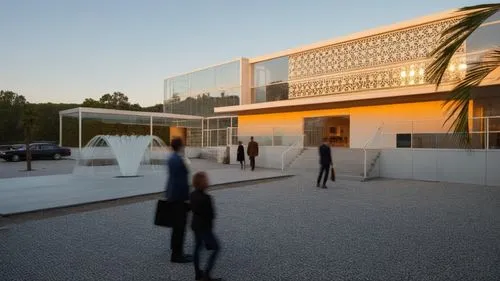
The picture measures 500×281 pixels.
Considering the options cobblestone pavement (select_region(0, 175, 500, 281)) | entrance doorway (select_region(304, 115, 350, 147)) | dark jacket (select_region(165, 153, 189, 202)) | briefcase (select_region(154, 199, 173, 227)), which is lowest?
cobblestone pavement (select_region(0, 175, 500, 281))

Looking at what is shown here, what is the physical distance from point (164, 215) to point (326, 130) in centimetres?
2197

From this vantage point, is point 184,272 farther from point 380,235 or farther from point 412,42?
point 412,42

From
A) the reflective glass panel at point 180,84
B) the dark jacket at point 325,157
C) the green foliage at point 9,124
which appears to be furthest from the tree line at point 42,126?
the dark jacket at point 325,157

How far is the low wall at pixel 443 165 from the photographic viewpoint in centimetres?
1630

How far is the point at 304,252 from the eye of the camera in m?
6.52

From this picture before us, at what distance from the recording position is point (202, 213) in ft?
16.6

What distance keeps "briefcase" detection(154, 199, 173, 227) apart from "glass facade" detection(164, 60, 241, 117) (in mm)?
26560

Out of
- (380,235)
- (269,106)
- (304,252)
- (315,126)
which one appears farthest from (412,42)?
(304,252)

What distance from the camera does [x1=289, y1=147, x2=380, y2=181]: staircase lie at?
19044mm

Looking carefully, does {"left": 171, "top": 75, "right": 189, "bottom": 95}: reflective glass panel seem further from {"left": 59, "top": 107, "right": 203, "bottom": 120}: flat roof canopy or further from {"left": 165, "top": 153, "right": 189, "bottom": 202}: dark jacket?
{"left": 165, "top": 153, "right": 189, "bottom": 202}: dark jacket

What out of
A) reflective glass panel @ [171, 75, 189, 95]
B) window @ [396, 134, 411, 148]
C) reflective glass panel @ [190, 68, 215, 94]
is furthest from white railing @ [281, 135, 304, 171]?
reflective glass panel @ [171, 75, 189, 95]

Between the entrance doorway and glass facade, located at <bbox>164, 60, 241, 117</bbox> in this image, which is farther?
glass facade, located at <bbox>164, 60, 241, 117</bbox>

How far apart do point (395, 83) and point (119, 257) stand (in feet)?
65.6

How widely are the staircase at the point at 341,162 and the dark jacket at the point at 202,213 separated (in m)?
13.9
